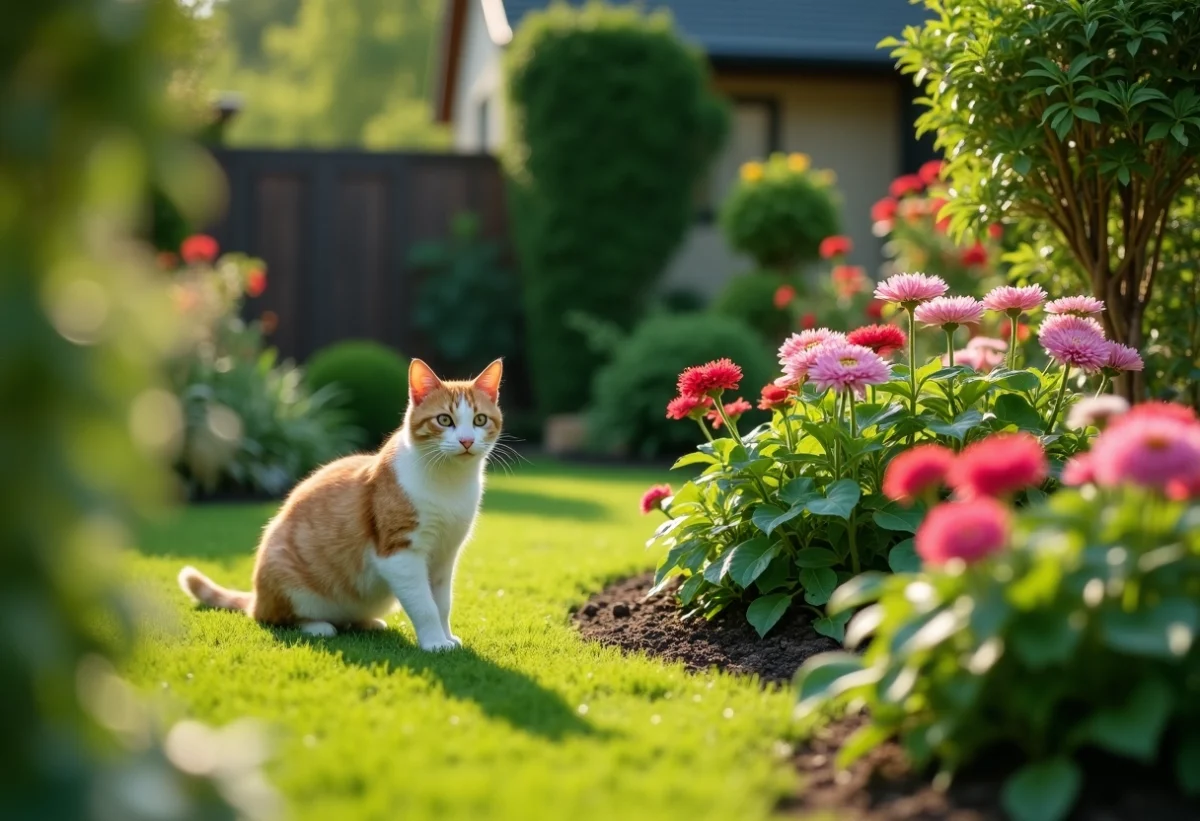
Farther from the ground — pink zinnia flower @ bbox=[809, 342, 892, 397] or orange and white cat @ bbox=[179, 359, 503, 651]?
pink zinnia flower @ bbox=[809, 342, 892, 397]

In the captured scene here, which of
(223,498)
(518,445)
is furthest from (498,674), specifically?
(518,445)

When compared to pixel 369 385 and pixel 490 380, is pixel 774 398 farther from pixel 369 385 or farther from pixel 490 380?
pixel 369 385

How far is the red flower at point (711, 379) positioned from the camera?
13.9 ft

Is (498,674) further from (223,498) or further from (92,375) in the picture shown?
(223,498)

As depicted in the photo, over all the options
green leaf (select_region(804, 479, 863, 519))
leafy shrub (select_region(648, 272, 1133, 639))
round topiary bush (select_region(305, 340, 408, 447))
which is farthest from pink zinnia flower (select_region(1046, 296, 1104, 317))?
round topiary bush (select_region(305, 340, 408, 447))

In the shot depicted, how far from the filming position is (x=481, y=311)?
1377 centimetres

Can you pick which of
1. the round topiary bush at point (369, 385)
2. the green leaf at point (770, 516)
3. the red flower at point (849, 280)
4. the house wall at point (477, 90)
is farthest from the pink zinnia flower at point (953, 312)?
the house wall at point (477, 90)

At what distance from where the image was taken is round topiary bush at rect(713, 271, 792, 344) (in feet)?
41.2

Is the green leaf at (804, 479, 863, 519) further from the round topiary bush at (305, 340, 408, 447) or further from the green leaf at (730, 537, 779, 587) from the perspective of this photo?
the round topiary bush at (305, 340, 408, 447)

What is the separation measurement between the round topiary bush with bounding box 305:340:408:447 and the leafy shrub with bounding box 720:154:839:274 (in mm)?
3873

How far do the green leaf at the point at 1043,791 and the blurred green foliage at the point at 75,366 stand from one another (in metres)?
1.52

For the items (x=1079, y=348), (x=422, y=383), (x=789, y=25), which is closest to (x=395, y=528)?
(x=422, y=383)

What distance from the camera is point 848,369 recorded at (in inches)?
145

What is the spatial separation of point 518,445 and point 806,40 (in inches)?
244
